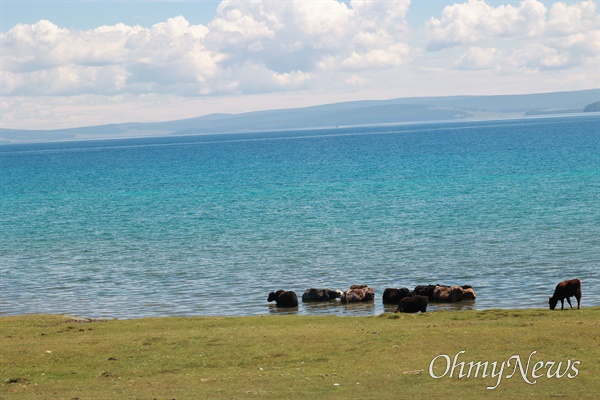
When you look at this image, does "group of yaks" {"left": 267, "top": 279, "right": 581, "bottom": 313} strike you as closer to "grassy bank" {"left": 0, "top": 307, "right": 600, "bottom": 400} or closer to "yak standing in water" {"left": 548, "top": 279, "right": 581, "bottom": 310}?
"grassy bank" {"left": 0, "top": 307, "right": 600, "bottom": 400}

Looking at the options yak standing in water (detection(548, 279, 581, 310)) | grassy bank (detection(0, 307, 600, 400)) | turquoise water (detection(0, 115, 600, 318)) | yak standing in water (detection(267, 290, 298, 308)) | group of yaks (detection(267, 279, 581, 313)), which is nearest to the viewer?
grassy bank (detection(0, 307, 600, 400))

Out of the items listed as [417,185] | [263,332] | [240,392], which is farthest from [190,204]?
[240,392]

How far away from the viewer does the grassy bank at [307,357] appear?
57.1 ft

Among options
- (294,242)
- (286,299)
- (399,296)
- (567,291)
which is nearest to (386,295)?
(399,296)

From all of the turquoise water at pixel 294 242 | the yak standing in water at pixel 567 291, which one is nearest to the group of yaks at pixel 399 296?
the turquoise water at pixel 294 242

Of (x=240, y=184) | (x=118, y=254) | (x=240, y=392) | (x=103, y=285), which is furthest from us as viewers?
(x=240, y=184)

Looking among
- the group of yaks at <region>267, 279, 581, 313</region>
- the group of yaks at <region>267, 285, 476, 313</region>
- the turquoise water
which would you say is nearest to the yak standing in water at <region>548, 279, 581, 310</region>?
the turquoise water

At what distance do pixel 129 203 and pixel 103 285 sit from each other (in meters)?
46.3

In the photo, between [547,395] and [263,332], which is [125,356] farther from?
[547,395]

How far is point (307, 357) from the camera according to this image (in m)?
20.6

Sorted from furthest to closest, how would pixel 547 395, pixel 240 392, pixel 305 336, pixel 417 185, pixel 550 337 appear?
pixel 417 185, pixel 305 336, pixel 550 337, pixel 240 392, pixel 547 395

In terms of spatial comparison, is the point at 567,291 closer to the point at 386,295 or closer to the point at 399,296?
the point at 399,296

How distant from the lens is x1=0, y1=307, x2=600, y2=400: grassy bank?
17406mm

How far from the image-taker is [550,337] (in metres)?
20.9
